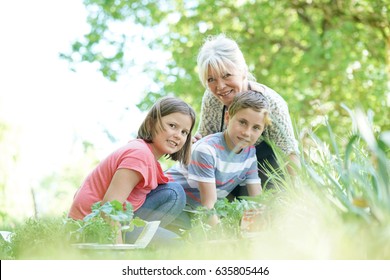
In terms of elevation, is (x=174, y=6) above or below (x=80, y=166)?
above

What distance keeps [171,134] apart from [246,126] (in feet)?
1.17

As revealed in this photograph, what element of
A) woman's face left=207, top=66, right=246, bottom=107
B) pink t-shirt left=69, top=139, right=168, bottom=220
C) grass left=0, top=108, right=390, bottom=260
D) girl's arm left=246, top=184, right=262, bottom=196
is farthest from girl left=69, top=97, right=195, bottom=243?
grass left=0, top=108, right=390, bottom=260

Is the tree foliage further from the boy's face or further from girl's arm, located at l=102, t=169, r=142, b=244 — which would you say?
girl's arm, located at l=102, t=169, r=142, b=244

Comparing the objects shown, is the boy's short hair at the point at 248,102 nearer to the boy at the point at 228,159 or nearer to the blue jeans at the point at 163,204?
the boy at the point at 228,159

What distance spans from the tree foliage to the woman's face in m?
4.68

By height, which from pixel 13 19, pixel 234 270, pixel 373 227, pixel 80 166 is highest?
pixel 13 19

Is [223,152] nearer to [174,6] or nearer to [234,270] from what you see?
[234,270]

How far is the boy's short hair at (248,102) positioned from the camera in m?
2.68

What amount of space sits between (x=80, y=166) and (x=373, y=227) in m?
6.71

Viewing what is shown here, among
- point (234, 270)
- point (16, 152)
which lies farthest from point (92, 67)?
point (234, 270)

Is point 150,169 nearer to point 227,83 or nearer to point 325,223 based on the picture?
point 227,83

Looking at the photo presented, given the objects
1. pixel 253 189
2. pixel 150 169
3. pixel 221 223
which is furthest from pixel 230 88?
pixel 221 223

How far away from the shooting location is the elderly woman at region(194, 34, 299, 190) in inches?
112

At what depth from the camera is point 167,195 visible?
101 inches
